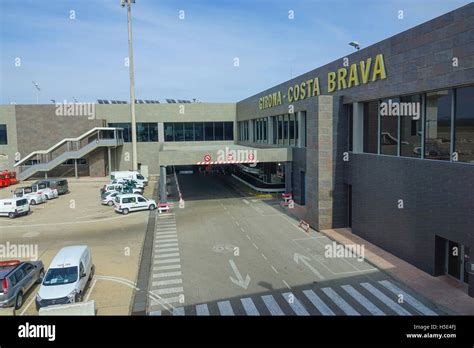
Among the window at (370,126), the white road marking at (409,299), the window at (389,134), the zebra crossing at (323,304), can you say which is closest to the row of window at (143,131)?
the window at (370,126)

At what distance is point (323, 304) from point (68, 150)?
167 ft

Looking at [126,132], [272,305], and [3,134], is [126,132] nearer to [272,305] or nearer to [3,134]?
[3,134]

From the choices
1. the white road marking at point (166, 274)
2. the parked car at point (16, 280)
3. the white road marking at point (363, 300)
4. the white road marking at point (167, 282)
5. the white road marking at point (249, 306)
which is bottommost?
the white road marking at point (167, 282)

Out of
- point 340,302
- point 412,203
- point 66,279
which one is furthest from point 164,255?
point 412,203

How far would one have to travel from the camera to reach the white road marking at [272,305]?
1341cm

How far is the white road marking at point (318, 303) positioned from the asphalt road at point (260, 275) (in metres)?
0.04

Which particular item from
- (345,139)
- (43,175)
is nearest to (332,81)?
(345,139)

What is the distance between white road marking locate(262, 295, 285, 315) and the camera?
13.4 meters

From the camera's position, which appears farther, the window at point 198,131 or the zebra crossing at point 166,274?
the window at point 198,131

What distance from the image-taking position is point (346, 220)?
82.7 feet

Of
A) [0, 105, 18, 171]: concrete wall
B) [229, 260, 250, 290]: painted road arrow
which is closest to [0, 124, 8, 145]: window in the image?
[0, 105, 18, 171]: concrete wall

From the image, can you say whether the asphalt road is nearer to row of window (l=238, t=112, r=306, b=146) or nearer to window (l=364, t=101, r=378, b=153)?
window (l=364, t=101, r=378, b=153)

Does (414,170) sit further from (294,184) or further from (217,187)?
(217,187)

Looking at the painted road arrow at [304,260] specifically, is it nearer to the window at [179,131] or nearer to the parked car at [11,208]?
the parked car at [11,208]
